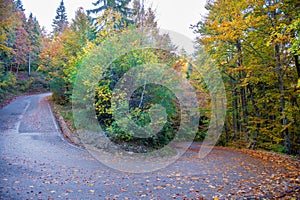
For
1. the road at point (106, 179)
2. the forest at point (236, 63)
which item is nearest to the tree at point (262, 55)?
the forest at point (236, 63)

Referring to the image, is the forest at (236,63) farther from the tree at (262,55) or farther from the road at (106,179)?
the road at (106,179)

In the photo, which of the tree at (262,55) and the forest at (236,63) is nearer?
the tree at (262,55)

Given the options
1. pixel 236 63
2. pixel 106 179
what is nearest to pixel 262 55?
pixel 236 63

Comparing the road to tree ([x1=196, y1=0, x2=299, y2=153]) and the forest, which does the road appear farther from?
tree ([x1=196, y1=0, x2=299, y2=153])

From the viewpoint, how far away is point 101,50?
34.8ft

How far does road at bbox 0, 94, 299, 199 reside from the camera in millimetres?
4746

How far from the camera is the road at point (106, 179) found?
4.75 metres

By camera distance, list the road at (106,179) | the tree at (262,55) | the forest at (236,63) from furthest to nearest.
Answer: the forest at (236,63)
the tree at (262,55)
the road at (106,179)

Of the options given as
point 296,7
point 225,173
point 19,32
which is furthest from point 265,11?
point 19,32

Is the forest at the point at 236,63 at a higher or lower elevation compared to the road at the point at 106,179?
higher

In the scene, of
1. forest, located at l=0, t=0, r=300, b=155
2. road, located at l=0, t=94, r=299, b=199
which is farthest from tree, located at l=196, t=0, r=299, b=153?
road, located at l=0, t=94, r=299, b=199

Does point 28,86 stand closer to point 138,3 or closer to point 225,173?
point 138,3

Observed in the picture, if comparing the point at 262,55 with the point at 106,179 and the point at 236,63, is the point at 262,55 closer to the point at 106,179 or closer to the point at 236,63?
the point at 236,63

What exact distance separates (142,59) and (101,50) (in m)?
1.95
